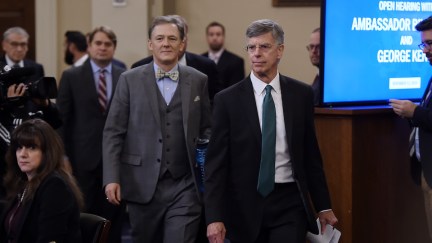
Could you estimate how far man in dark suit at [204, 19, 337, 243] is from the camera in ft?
13.6

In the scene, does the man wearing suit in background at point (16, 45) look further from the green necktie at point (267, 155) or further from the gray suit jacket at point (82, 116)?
the green necktie at point (267, 155)

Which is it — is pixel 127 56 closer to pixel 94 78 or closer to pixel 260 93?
pixel 94 78

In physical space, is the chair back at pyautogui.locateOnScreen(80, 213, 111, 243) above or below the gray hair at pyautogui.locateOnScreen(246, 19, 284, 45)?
below

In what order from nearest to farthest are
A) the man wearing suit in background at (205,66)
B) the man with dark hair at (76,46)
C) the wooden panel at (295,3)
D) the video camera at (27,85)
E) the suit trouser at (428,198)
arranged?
the suit trouser at (428,198) < the video camera at (27,85) < the man wearing suit in background at (205,66) < the man with dark hair at (76,46) < the wooden panel at (295,3)

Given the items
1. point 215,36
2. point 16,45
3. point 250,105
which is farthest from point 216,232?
point 215,36

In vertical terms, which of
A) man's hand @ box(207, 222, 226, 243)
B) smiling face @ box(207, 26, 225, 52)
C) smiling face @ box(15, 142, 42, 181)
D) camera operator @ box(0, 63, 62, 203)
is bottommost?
man's hand @ box(207, 222, 226, 243)

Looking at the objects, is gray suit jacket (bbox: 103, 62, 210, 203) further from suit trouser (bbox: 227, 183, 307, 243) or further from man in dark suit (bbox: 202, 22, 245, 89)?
man in dark suit (bbox: 202, 22, 245, 89)

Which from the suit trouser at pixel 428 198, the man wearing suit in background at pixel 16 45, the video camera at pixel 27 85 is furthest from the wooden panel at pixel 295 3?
the suit trouser at pixel 428 198

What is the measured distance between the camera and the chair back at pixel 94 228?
4.00 m

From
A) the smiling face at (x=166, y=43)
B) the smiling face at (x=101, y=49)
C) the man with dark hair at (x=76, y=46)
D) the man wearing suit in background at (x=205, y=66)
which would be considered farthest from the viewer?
the man with dark hair at (x=76, y=46)

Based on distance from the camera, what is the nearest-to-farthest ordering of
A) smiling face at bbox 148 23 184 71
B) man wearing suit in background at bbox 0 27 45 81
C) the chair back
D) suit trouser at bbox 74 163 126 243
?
A: the chair back
smiling face at bbox 148 23 184 71
suit trouser at bbox 74 163 126 243
man wearing suit in background at bbox 0 27 45 81

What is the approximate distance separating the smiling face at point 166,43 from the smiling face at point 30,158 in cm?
88

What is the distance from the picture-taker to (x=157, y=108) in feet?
15.6

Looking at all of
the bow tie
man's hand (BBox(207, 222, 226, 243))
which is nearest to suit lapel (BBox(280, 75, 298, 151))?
man's hand (BBox(207, 222, 226, 243))
